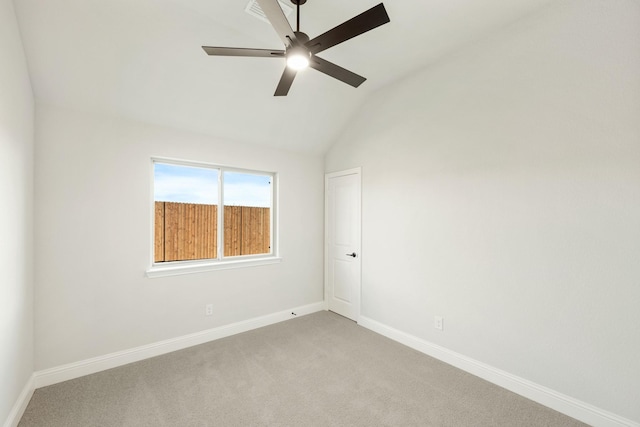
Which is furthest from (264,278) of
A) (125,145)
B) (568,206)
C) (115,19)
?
(568,206)

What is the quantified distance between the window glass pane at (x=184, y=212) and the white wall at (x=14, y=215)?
3.22ft

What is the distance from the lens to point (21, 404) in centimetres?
198

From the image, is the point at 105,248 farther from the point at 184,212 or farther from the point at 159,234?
the point at 184,212

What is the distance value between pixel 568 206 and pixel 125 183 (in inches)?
149

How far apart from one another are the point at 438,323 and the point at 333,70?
2533 millimetres

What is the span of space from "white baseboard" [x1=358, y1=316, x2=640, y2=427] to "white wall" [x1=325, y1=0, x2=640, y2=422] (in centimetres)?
5

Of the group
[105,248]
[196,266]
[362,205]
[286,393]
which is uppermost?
[362,205]

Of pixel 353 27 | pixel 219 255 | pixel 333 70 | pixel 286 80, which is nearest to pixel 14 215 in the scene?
pixel 219 255

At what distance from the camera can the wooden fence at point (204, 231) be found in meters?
3.05

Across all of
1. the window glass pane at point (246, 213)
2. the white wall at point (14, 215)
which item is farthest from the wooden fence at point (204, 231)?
the white wall at point (14, 215)

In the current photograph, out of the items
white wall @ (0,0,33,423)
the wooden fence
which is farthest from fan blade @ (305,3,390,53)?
the wooden fence

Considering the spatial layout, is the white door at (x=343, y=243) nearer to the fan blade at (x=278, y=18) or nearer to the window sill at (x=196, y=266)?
the window sill at (x=196, y=266)

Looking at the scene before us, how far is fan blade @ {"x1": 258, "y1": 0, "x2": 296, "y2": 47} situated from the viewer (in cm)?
140

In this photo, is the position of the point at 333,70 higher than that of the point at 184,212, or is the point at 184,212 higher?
the point at 333,70
